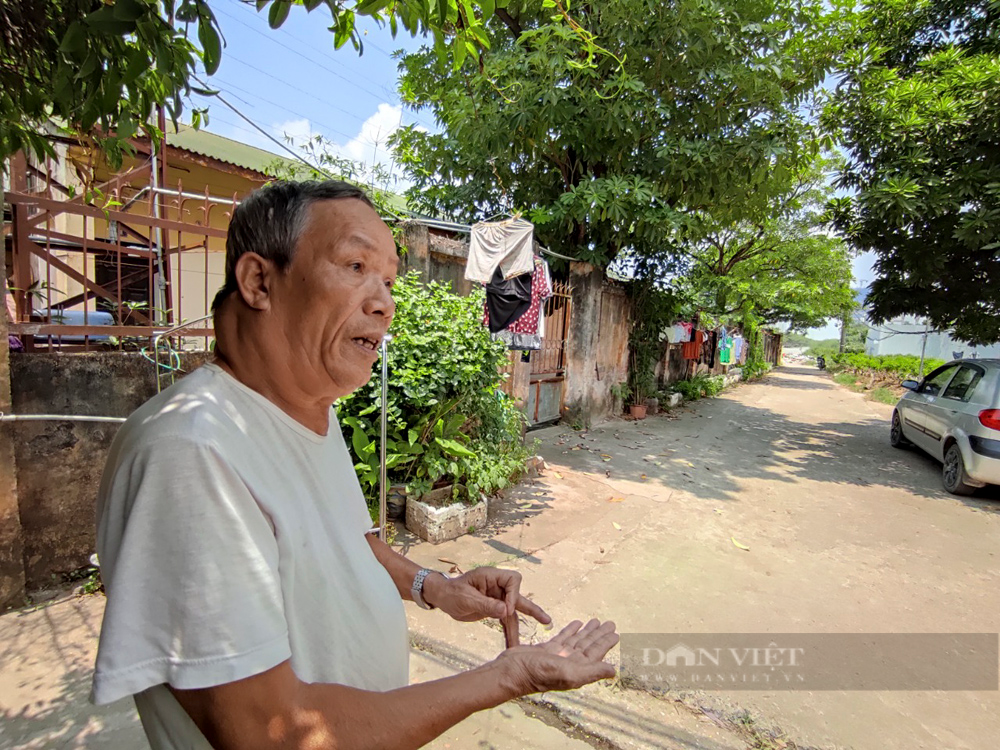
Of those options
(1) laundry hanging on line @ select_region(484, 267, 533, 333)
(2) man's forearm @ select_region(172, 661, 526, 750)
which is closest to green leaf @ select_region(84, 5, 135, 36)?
(2) man's forearm @ select_region(172, 661, 526, 750)

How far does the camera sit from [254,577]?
75cm

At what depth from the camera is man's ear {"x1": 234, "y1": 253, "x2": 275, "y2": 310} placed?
1.00 metres

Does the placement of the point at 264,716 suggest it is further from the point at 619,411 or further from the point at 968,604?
the point at 619,411

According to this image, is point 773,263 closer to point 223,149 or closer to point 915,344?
point 223,149

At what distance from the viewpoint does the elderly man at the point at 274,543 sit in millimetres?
708

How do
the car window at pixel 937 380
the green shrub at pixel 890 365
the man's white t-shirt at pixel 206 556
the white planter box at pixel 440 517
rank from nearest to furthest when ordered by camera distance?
the man's white t-shirt at pixel 206 556, the white planter box at pixel 440 517, the car window at pixel 937 380, the green shrub at pixel 890 365

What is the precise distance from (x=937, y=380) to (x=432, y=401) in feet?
24.7

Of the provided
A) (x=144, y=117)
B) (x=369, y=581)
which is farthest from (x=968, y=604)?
(x=144, y=117)

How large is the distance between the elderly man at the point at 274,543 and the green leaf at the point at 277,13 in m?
0.86

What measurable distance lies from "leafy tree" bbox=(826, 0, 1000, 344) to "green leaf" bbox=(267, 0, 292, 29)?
23.9 ft

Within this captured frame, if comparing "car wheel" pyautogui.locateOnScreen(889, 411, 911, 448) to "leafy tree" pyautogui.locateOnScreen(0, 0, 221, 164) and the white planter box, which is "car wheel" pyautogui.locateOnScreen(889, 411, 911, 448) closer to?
the white planter box

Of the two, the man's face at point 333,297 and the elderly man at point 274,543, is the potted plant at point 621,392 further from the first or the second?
the man's face at point 333,297

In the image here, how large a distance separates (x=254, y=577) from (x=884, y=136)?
8.59m

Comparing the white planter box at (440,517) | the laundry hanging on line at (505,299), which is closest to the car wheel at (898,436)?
the laundry hanging on line at (505,299)
